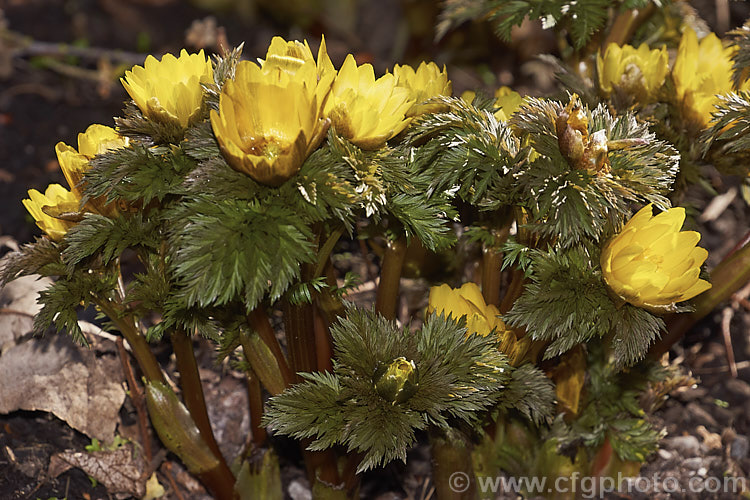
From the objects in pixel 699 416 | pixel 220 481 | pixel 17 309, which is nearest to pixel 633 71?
pixel 699 416

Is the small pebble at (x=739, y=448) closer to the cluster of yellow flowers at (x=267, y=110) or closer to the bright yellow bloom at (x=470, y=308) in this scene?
the bright yellow bloom at (x=470, y=308)

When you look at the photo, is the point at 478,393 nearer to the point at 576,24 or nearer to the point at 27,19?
the point at 576,24

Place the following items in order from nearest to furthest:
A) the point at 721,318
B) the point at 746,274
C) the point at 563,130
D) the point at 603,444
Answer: the point at 563,130 < the point at 746,274 < the point at 603,444 < the point at 721,318

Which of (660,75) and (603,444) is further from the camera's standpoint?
(603,444)

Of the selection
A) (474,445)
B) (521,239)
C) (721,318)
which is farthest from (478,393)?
(721,318)

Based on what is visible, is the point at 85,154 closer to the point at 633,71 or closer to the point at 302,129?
Answer: the point at 302,129

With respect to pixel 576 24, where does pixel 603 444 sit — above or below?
below

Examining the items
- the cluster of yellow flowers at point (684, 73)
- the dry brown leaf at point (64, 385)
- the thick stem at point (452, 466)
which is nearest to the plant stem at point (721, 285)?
the cluster of yellow flowers at point (684, 73)
